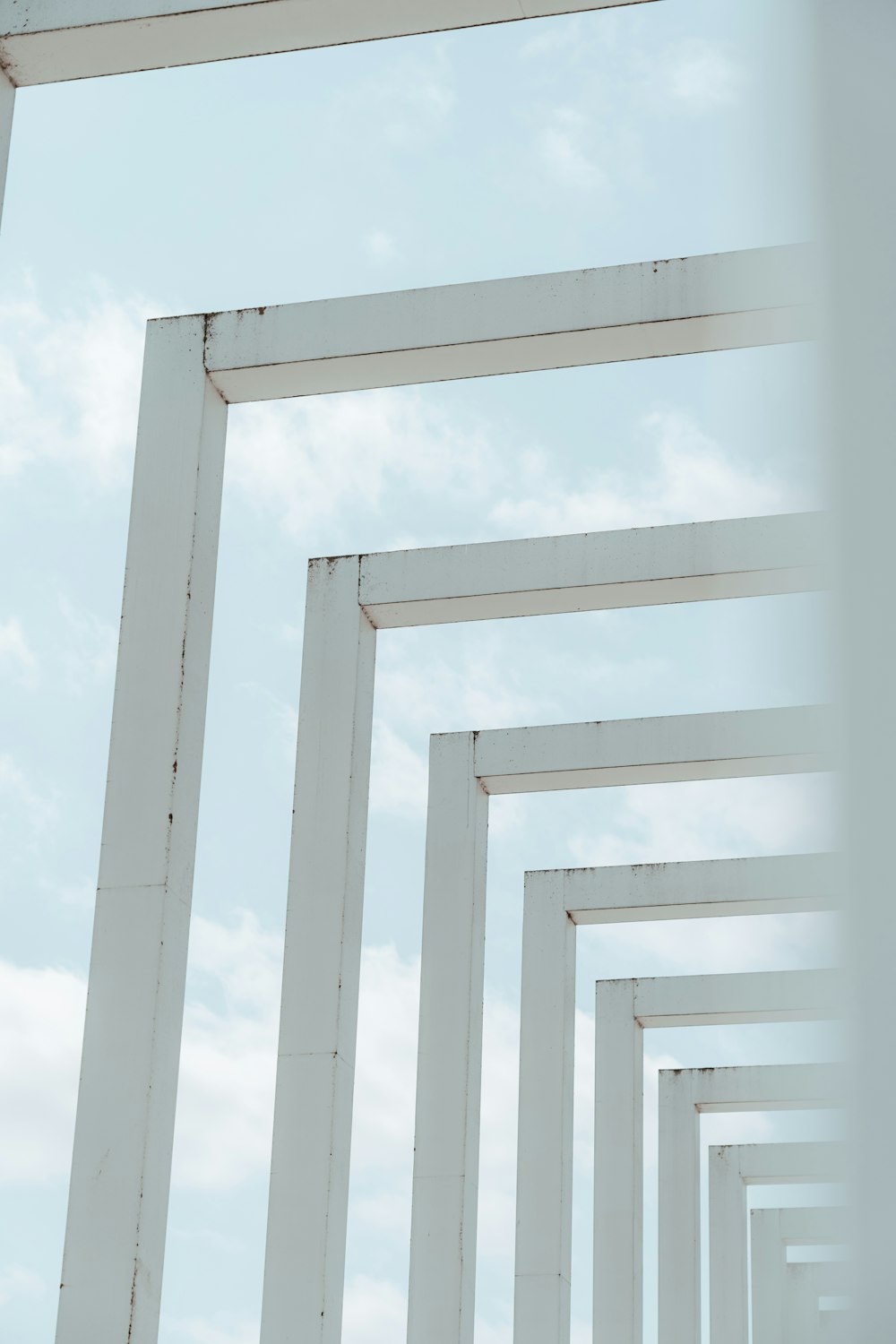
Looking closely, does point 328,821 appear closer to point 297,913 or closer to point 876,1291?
point 297,913

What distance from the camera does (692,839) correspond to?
1825 cm

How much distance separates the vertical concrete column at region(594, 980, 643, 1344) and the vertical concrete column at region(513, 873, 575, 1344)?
1.83 metres

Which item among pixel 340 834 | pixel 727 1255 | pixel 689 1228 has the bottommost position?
pixel 727 1255

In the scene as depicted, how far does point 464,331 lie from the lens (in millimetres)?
11469

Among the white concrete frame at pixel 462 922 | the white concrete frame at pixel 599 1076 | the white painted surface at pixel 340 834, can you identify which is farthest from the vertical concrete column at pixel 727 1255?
the white painted surface at pixel 340 834

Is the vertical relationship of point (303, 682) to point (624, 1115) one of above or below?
above

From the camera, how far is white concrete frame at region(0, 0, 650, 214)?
30.8 ft

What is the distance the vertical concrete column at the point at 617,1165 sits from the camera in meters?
18.1

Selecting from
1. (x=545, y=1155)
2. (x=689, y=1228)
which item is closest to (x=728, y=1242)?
(x=689, y=1228)

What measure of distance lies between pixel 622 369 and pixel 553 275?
1152 mm

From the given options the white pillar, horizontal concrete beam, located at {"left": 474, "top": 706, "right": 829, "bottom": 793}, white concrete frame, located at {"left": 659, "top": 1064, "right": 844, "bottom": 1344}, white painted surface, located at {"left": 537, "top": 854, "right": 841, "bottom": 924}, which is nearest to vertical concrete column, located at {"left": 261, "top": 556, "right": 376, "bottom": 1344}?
horizontal concrete beam, located at {"left": 474, "top": 706, "right": 829, "bottom": 793}

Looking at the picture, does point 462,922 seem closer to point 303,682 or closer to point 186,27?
point 303,682

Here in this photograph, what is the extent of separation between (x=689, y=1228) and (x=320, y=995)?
1047 centimetres

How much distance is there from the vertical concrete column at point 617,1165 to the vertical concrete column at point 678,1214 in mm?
1830
